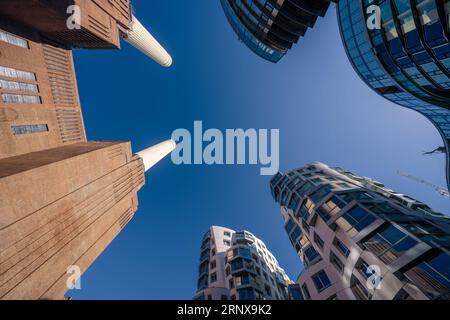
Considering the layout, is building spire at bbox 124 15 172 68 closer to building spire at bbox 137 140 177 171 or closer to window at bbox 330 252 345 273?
building spire at bbox 137 140 177 171

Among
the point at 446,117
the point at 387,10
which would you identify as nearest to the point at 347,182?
the point at 446,117

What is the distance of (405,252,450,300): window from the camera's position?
13805 mm

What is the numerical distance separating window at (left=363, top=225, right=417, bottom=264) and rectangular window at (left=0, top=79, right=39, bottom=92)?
141 feet

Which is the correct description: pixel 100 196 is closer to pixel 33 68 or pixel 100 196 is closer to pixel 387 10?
pixel 33 68

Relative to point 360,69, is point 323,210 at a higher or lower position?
lower

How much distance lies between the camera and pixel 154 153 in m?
60.9

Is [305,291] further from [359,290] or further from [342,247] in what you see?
[342,247]

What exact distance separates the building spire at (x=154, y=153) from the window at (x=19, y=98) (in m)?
25.4

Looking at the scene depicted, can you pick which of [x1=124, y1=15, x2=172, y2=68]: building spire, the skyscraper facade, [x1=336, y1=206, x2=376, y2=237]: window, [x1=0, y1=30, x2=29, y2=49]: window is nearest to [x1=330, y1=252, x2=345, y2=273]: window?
[x1=336, y1=206, x2=376, y2=237]: window

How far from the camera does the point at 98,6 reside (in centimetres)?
2453

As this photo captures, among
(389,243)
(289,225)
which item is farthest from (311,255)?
(389,243)

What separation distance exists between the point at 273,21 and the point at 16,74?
123 feet
